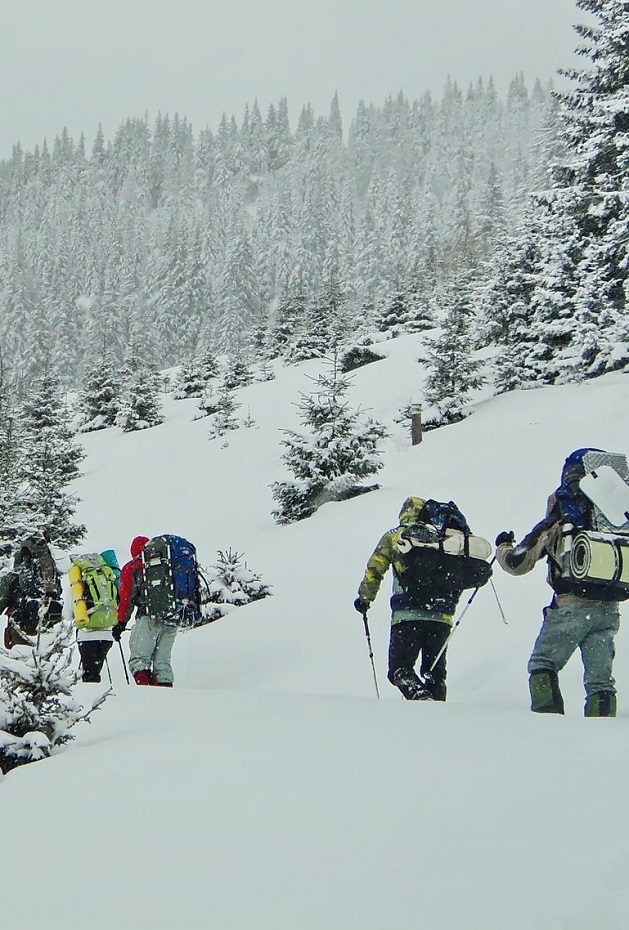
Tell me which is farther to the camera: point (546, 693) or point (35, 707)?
point (546, 693)

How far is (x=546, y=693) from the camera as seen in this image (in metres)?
4.72

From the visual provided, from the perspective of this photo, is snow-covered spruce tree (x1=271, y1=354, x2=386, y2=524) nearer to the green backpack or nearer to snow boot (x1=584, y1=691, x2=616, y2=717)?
the green backpack

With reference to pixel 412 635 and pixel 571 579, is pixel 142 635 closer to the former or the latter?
pixel 412 635

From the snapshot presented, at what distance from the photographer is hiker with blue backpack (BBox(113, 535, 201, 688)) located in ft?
23.7

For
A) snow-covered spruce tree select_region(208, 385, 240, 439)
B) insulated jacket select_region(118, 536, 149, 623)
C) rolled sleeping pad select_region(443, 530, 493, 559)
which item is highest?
snow-covered spruce tree select_region(208, 385, 240, 439)

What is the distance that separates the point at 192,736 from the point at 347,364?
112 ft

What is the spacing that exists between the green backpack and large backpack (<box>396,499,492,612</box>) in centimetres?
349

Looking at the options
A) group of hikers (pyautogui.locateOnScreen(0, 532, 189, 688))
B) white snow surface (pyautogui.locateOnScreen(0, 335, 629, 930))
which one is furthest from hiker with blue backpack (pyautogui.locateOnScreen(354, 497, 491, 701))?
group of hikers (pyautogui.locateOnScreen(0, 532, 189, 688))

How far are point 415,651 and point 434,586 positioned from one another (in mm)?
496

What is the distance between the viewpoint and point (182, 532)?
2072 centimetres

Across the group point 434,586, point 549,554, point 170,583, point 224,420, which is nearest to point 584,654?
point 549,554

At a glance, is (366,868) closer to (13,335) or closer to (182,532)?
(182,532)

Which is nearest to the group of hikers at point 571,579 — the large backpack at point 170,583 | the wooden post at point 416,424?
the large backpack at point 170,583

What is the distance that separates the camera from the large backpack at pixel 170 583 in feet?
23.6
